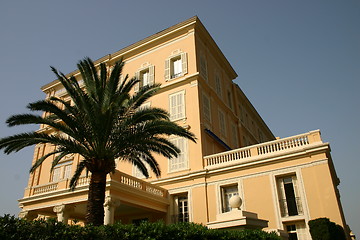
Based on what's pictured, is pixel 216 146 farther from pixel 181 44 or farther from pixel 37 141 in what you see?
pixel 37 141

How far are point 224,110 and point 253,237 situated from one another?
16.9 meters

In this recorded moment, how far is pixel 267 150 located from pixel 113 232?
11.7 metres

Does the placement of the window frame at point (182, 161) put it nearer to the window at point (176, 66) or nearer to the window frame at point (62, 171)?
the window at point (176, 66)

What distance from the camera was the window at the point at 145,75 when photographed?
2311 cm

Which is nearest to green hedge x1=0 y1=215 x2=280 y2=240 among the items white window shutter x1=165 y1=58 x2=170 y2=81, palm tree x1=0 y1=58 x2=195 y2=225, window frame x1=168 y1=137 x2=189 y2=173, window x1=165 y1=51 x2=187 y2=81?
palm tree x1=0 y1=58 x2=195 y2=225

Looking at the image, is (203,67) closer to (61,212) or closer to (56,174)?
(61,212)

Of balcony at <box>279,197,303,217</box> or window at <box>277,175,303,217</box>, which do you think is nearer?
balcony at <box>279,197,303,217</box>

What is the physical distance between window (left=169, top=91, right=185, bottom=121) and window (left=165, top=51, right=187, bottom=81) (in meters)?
1.57

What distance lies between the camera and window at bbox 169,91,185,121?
20.6 metres

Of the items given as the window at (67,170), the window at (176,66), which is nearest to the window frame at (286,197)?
the window at (176,66)

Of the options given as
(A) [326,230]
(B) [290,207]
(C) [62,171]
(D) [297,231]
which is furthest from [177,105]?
(A) [326,230]

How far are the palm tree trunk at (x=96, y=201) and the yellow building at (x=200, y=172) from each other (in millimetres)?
2760

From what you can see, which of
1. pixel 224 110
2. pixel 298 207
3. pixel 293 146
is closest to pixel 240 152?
pixel 293 146

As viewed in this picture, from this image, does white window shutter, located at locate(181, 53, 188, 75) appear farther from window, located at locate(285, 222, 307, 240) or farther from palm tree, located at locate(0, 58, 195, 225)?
window, located at locate(285, 222, 307, 240)
